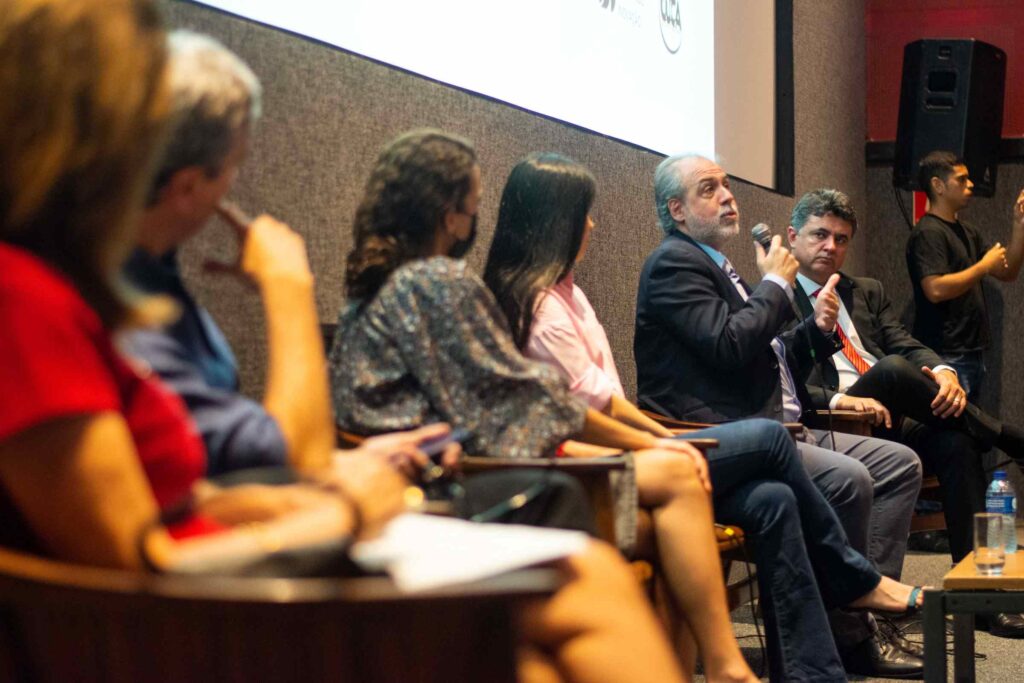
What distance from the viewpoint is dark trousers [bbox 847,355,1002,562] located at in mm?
3934

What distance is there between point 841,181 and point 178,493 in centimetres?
547

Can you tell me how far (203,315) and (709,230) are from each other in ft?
6.55

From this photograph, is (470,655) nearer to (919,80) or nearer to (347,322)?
(347,322)

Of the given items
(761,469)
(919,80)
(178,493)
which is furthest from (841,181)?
(178,493)

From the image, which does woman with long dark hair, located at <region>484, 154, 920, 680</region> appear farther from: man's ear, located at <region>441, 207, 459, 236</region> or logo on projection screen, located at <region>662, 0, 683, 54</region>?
logo on projection screen, located at <region>662, 0, 683, 54</region>

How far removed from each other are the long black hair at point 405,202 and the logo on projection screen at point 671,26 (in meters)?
2.21

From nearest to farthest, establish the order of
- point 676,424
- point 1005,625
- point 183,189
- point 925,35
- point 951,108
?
point 183,189
point 676,424
point 1005,625
point 951,108
point 925,35

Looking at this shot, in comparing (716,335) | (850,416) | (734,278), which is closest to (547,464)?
(716,335)

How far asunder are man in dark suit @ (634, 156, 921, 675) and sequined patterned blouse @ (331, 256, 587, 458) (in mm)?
1109

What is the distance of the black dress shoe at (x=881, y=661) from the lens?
2.95 m

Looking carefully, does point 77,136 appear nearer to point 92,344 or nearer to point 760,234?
point 92,344

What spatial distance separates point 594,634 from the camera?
1124 mm

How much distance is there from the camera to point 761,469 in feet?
8.51

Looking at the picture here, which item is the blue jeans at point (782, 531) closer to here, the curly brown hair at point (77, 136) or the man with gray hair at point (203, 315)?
the man with gray hair at point (203, 315)
